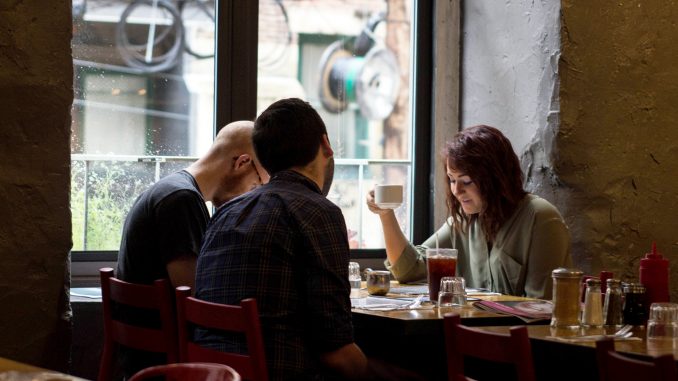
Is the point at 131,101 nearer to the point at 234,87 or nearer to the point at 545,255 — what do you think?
the point at 234,87

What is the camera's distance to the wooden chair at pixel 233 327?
230cm

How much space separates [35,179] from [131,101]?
1.00 meters

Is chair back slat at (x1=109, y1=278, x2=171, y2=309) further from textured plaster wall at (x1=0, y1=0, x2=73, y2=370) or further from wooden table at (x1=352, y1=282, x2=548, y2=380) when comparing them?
wooden table at (x1=352, y1=282, x2=548, y2=380)

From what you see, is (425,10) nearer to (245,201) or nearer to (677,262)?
(677,262)

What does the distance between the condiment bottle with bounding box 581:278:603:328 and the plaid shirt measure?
2.11 ft

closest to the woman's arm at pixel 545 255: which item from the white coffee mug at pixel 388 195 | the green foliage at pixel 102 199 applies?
the white coffee mug at pixel 388 195

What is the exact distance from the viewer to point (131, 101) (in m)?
4.03

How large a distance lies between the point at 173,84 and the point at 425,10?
127 cm

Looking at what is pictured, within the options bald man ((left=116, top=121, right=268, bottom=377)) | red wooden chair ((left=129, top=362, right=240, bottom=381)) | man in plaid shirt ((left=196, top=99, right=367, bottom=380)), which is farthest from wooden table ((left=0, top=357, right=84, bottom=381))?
bald man ((left=116, top=121, right=268, bottom=377))

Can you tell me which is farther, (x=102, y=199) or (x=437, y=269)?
(x=102, y=199)

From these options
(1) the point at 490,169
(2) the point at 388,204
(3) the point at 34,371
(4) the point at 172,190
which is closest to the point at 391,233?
(2) the point at 388,204

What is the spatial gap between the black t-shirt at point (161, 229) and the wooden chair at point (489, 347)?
1010 mm

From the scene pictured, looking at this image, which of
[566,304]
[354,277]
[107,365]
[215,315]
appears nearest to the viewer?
[215,315]

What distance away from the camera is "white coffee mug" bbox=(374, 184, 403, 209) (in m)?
3.68
